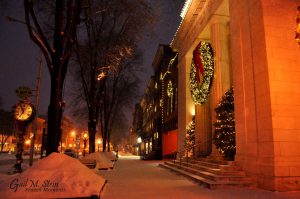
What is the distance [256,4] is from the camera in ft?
35.8

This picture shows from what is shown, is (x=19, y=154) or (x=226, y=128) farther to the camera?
(x=19, y=154)

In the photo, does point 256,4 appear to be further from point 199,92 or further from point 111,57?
point 111,57

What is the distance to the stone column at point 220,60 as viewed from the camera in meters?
15.2

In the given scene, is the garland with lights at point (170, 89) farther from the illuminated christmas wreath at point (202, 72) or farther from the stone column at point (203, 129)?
the stone column at point (203, 129)

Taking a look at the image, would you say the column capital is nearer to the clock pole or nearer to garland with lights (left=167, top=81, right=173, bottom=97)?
the clock pole

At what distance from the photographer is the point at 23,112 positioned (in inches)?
579

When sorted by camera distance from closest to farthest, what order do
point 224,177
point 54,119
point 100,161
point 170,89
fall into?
point 54,119
point 224,177
point 100,161
point 170,89

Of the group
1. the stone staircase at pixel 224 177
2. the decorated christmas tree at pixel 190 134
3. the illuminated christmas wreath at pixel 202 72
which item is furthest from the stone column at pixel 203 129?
the stone staircase at pixel 224 177

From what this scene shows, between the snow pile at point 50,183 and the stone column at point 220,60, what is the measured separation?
9.65 metres

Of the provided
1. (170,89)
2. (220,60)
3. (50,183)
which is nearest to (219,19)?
(220,60)

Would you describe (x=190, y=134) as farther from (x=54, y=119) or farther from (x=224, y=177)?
(x=54, y=119)

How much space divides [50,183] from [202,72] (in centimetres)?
1291

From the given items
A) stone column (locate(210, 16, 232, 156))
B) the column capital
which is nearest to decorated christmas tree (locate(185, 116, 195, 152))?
stone column (locate(210, 16, 232, 156))

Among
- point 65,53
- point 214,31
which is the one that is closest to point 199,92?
point 214,31
